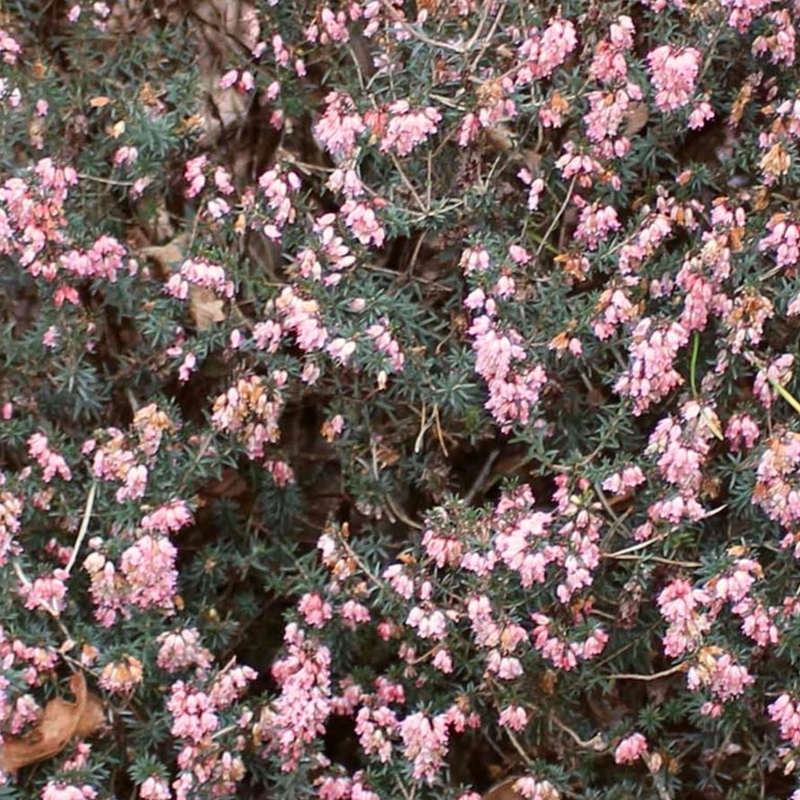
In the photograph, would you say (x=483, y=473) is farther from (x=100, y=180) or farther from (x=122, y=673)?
(x=100, y=180)

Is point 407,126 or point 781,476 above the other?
point 407,126

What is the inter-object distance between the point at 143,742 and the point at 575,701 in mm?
1049

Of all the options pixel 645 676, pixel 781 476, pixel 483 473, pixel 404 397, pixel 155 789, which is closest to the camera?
pixel 781 476

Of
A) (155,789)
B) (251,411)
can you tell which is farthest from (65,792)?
(251,411)

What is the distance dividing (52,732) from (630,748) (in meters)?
1.35

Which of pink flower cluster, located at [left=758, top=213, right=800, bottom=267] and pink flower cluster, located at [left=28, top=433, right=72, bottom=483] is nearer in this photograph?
pink flower cluster, located at [left=758, top=213, right=800, bottom=267]

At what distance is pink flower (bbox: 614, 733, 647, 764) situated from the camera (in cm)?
309

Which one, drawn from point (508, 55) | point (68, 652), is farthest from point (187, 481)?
point (508, 55)

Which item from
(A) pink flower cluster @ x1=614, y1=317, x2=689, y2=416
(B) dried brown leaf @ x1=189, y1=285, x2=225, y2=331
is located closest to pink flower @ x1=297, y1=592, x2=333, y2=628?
(B) dried brown leaf @ x1=189, y1=285, x2=225, y2=331

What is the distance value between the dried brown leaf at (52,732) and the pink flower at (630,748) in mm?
1248

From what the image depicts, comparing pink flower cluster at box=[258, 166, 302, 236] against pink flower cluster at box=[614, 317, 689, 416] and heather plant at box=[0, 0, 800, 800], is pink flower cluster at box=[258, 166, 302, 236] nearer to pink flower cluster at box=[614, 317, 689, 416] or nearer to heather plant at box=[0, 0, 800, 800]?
heather plant at box=[0, 0, 800, 800]

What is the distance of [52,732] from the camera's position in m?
3.10

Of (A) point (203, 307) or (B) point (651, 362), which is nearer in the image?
(B) point (651, 362)

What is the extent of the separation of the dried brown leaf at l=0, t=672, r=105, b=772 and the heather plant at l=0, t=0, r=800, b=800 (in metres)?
0.01
